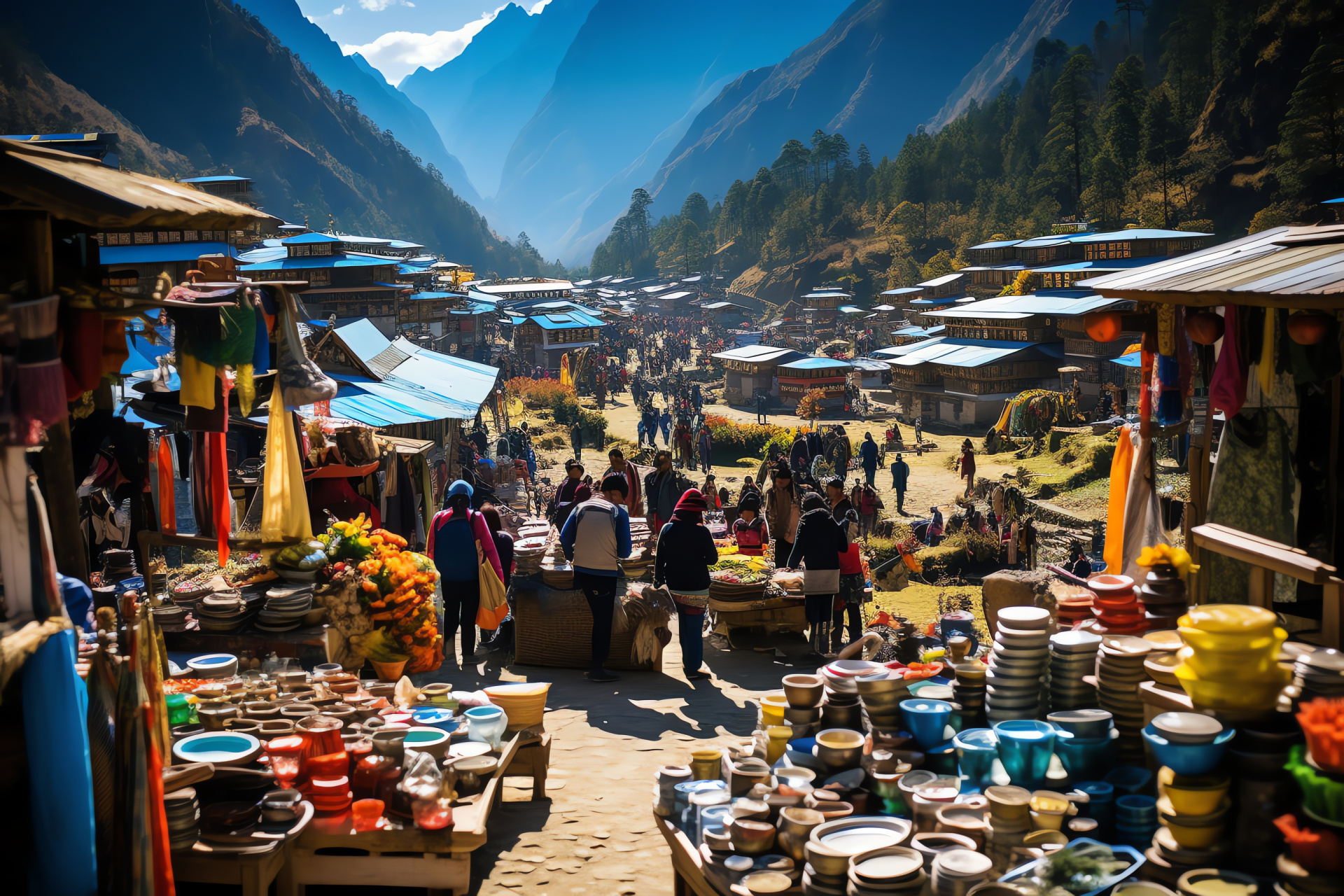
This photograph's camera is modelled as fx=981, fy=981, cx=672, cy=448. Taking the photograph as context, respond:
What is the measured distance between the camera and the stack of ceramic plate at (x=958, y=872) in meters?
3.02

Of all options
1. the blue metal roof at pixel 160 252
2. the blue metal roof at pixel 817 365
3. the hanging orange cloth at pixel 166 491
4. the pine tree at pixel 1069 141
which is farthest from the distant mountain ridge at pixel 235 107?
the hanging orange cloth at pixel 166 491

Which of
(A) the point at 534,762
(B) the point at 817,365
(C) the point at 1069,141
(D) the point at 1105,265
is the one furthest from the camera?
(C) the point at 1069,141

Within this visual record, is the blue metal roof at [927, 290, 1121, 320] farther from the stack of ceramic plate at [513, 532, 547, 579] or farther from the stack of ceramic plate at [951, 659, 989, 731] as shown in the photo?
the stack of ceramic plate at [951, 659, 989, 731]

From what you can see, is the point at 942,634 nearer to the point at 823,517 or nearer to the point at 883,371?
the point at 823,517

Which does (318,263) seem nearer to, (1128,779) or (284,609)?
(284,609)

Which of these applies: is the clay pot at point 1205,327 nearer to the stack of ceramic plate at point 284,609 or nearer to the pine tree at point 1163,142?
the stack of ceramic plate at point 284,609

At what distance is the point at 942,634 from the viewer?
23.7 ft

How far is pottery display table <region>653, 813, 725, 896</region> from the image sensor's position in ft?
12.1

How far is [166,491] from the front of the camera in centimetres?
680

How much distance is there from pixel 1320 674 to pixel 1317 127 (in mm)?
45868

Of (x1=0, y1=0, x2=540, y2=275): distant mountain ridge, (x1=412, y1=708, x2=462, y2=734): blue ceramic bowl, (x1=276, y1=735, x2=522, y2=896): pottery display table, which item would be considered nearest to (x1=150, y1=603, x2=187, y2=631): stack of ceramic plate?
(x1=412, y1=708, x2=462, y2=734): blue ceramic bowl

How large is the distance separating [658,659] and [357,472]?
9.20 ft

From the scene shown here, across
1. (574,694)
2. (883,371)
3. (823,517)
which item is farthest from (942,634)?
(883,371)

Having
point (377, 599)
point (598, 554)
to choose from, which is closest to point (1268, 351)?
point (598, 554)
